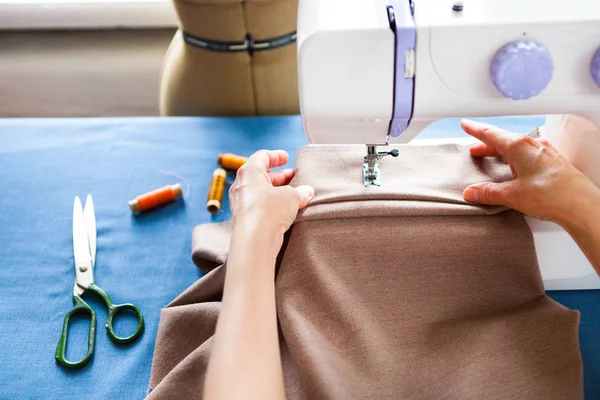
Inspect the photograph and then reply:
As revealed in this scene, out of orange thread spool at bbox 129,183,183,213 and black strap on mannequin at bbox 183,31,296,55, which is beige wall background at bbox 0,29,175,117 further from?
orange thread spool at bbox 129,183,183,213

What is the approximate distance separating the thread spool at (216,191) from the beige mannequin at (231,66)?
0.44m

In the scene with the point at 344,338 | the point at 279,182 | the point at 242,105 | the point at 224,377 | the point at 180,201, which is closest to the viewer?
the point at 224,377

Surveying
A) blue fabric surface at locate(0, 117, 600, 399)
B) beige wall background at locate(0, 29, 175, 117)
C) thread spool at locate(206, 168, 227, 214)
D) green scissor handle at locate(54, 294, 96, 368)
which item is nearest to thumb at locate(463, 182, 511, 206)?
blue fabric surface at locate(0, 117, 600, 399)

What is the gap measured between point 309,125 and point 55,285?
2.11 feet

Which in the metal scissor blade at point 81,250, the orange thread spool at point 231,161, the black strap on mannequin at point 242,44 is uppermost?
the black strap on mannequin at point 242,44

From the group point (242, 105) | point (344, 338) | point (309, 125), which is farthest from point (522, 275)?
point (242, 105)

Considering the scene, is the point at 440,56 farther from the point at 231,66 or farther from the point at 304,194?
the point at 231,66

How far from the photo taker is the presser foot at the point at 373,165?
1106 mm

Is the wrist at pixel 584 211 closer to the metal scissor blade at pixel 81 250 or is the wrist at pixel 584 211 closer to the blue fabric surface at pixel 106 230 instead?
the blue fabric surface at pixel 106 230

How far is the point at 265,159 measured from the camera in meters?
1.16

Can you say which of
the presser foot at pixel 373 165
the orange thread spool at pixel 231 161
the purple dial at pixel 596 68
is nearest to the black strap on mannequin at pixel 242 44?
the orange thread spool at pixel 231 161

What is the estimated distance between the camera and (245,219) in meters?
1.00

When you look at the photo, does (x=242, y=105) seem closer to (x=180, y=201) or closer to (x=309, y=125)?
(x=180, y=201)

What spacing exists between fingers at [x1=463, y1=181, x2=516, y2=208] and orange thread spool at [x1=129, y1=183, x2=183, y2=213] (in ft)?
2.18
